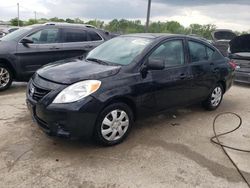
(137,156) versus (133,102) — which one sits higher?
(133,102)

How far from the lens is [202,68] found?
5645mm

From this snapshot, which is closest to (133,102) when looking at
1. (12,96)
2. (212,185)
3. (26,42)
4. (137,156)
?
(137,156)

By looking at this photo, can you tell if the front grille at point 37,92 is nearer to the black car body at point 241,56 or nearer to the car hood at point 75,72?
the car hood at point 75,72

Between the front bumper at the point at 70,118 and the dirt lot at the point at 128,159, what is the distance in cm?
32

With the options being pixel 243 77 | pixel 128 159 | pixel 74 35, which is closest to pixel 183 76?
pixel 128 159

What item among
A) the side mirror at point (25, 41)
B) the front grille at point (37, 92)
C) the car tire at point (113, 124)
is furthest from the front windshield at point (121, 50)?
the side mirror at point (25, 41)

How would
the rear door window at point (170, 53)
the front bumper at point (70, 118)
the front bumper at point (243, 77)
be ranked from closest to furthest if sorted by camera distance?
the front bumper at point (70, 118) → the rear door window at point (170, 53) → the front bumper at point (243, 77)

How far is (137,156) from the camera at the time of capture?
403 cm

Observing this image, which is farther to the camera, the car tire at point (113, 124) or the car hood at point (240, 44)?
the car hood at point (240, 44)

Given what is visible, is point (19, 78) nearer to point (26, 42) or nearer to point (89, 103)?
point (26, 42)

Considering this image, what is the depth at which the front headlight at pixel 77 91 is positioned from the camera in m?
3.80

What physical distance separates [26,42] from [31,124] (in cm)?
313

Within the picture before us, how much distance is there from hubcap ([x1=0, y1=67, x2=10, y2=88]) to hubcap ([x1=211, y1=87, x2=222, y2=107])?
473 centimetres

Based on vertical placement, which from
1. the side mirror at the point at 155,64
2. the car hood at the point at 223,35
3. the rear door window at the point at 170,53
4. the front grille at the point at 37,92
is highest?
the car hood at the point at 223,35
